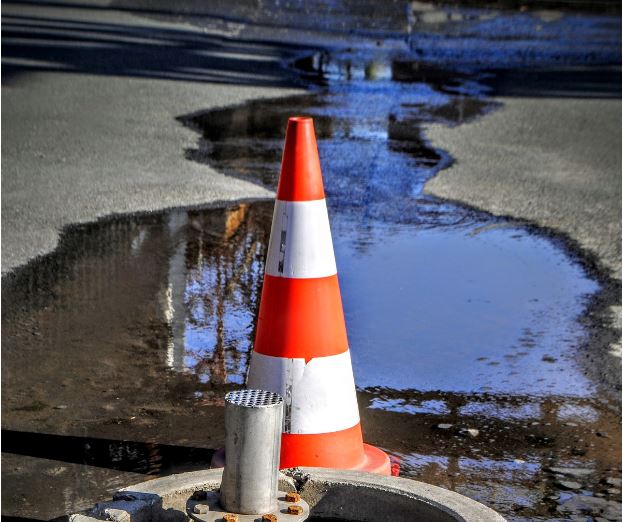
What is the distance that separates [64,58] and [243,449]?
39.4 feet

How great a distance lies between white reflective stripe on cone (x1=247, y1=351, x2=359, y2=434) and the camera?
12.5 feet

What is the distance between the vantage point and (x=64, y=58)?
14.3 m

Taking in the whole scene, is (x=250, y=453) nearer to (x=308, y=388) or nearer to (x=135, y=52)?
(x=308, y=388)

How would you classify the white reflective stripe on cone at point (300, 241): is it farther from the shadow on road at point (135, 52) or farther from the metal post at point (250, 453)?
the shadow on road at point (135, 52)

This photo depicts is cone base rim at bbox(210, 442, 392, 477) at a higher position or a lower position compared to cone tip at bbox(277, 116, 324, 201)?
lower

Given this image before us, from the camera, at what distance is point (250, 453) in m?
3.02

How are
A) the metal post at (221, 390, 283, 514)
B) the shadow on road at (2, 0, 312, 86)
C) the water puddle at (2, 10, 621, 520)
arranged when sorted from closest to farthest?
the metal post at (221, 390, 283, 514) < the water puddle at (2, 10, 621, 520) < the shadow on road at (2, 0, 312, 86)

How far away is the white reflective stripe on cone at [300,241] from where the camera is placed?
384cm

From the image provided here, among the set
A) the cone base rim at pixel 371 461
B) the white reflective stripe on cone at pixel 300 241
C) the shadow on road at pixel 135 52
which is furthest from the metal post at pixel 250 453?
the shadow on road at pixel 135 52

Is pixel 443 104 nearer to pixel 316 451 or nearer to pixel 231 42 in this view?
pixel 231 42

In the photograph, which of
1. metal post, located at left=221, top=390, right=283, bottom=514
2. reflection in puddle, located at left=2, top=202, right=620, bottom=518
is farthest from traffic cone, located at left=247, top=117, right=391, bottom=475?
metal post, located at left=221, top=390, right=283, bottom=514

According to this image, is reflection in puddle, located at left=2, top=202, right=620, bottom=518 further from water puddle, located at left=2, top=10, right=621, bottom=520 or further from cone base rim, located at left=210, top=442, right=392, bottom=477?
cone base rim, located at left=210, top=442, right=392, bottom=477

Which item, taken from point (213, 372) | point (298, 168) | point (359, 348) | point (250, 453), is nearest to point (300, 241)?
point (298, 168)

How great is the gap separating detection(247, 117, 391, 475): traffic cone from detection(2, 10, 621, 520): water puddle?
42 centimetres
